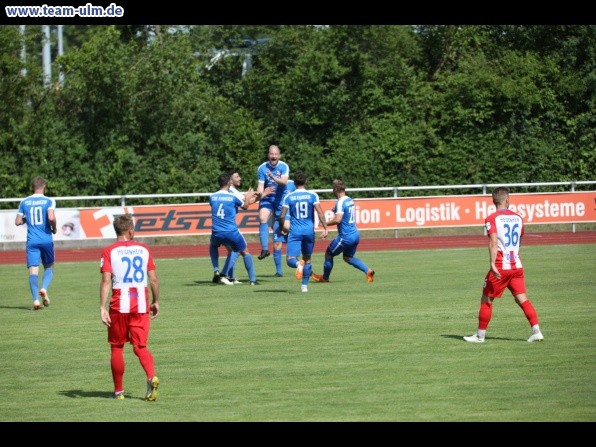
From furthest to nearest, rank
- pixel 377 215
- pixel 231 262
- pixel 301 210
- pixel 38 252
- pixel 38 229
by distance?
pixel 377 215 → pixel 231 262 → pixel 301 210 → pixel 38 252 → pixel 38 229

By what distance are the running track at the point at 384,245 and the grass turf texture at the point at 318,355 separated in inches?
344

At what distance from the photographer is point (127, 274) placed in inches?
406

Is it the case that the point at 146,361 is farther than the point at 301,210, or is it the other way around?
the point at 301,210

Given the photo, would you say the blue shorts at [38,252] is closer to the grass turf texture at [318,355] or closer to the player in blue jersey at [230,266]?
the grass turf texture at [318,355]

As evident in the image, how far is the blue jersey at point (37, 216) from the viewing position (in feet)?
57.9

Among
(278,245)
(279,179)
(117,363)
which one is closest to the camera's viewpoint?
(117,363)

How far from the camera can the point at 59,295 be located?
20297 mm

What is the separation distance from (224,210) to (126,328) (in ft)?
32.8

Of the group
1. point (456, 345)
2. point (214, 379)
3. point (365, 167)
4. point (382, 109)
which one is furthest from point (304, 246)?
point (382, 109)

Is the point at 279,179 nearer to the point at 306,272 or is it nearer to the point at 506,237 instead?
the point at 306,272

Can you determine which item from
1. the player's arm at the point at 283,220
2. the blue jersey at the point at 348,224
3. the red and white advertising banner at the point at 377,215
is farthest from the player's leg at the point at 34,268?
the red and white advertising banner at the point at 377,215

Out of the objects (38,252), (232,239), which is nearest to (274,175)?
(232,239)

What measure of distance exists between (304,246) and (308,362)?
7.00 meters
